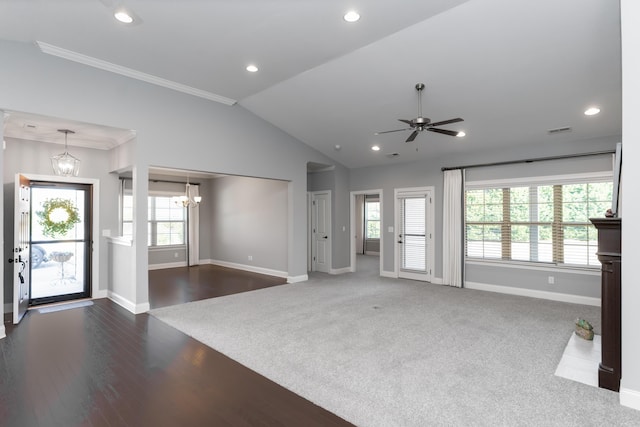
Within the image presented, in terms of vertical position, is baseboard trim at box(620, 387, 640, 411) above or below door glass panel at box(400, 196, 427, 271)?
below

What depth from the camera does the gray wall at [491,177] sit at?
554 cm

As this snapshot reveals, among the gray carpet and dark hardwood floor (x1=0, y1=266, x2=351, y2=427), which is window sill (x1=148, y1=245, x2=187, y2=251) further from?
dark hardwood floor (x1=0, y1=266, x2=351, y2=427)

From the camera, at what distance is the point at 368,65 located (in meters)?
4.56

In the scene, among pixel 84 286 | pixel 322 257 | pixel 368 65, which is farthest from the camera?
pixel 322 257

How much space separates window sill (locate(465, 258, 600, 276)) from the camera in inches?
217

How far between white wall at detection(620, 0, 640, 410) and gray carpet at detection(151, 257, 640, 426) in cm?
37

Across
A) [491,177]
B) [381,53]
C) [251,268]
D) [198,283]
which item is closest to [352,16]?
[381,53]

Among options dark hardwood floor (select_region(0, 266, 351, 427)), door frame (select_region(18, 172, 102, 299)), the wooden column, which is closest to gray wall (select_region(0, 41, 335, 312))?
door frame (select_region(18, 172, 102, 299))

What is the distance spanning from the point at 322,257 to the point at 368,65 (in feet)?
16.9

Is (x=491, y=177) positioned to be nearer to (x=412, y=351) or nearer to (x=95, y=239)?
(x=412, y=351)

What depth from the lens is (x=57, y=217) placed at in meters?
5.56

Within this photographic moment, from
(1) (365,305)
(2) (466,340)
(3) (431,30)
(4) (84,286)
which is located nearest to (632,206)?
(2) (466,340)

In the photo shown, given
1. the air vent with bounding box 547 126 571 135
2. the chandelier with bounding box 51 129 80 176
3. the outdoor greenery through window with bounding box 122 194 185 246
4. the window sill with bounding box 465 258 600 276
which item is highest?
the air vent with bounding box 547 126 571 135

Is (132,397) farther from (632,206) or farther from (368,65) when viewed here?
(368,65)
